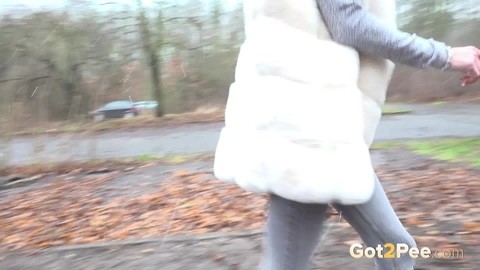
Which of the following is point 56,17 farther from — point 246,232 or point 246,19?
point 246,19

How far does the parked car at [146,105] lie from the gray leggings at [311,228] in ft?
30.5

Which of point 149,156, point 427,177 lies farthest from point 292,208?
point 149,156

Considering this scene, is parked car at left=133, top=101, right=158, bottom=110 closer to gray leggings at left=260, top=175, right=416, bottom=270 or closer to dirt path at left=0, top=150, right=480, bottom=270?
dirt path at left=0, top=150, right=480, bottom=270

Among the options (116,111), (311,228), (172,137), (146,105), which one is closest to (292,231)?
(311,228)

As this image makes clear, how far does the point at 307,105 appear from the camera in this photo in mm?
1896

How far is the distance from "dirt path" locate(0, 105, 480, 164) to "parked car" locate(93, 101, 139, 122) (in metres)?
0.34

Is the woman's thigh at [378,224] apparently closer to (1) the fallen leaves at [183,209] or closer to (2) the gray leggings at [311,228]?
(2) the gray leggings at [311,228]

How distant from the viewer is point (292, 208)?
2100mm

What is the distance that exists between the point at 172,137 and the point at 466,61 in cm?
961

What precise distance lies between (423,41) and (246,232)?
2.64 metres

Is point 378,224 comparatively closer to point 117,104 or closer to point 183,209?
point 183,209

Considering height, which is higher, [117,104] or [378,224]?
[378,224]

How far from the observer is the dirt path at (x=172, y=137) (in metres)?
8.65

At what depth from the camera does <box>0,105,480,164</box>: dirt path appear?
28.4ft
